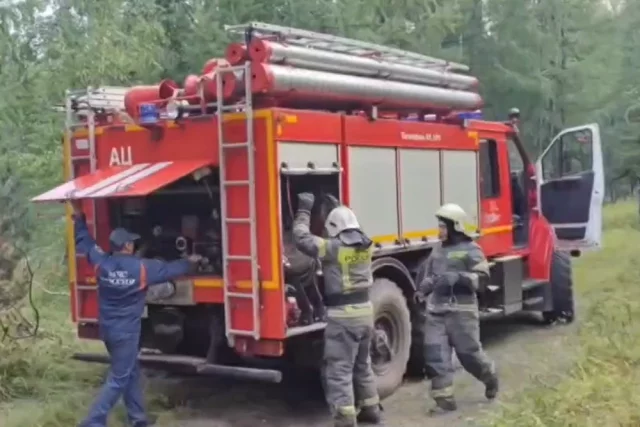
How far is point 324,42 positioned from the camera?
804cm

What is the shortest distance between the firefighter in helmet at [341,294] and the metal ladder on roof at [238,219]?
0.38 meters

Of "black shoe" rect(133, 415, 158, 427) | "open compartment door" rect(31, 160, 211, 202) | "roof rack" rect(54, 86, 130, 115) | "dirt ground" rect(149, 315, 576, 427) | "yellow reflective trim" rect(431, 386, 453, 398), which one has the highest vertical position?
"roof rack" rect(54, 86, 130, 115)

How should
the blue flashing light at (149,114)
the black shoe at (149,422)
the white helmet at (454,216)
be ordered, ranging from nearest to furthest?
the black shoe at (149,422) < the blue flashing light at (149,114) < the white helmet at (454,216)

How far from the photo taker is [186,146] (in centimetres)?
750

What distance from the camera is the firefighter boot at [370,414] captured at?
754 centimetres

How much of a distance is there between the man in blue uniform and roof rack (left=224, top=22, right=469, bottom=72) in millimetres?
1870

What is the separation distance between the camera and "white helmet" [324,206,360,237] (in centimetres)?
713

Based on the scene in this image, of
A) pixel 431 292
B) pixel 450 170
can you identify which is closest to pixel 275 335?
pixel 431 292

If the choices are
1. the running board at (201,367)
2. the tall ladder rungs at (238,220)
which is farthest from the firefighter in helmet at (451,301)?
the tall ladder rungs at (238,220)

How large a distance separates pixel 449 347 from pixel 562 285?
4302mm

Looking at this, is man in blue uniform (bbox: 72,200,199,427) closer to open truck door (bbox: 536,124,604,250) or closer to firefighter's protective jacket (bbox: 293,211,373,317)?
firefighter's protective jacket (bbox: 293,211,373,317)

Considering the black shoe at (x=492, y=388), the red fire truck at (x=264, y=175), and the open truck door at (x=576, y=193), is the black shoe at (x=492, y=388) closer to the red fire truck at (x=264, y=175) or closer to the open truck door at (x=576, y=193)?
the red fire truck at (x=264, y=175)

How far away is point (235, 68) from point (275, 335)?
2022 mm

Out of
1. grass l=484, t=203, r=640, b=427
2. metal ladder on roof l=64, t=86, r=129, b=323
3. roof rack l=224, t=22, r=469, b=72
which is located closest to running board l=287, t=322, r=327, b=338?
grass l=484, t=203, r=640, b=427
